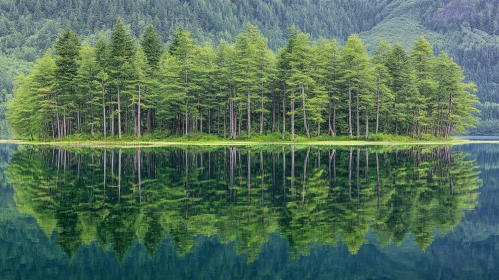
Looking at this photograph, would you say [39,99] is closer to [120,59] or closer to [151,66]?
[151,66]

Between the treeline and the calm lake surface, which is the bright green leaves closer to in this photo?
the treeline

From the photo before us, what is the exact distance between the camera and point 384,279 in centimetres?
1379

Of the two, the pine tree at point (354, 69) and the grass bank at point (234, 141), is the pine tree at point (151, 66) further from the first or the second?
the pine tree at point (354, 69)

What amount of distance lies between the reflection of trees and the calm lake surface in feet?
0.23

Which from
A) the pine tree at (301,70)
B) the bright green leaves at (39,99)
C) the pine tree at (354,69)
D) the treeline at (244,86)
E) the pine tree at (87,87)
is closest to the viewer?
the pine tree at (301,70)

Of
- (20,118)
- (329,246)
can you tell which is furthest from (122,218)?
(20,118)

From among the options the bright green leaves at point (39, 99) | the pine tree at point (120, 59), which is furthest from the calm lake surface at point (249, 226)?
the bright green leaves at point (39, 99)

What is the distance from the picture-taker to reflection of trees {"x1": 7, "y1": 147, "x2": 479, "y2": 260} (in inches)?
699

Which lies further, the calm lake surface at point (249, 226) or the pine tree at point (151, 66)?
the pine tree at point (151, 66)

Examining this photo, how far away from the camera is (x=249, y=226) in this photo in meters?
18.9

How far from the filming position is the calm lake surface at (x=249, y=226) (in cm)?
1457

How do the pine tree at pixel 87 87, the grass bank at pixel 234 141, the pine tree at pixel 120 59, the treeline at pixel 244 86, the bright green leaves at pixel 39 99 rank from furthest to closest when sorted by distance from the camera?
1. the bright green leaves at pixel 39 99
2. the pine tree at pixel 87 87
3. the treeline at pixel 244 86
4. the pine tree at pixel 120 59
5. the grass bank at pixel 234 141

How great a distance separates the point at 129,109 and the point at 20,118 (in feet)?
90.7

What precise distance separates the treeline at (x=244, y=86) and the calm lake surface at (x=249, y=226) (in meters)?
47.2
